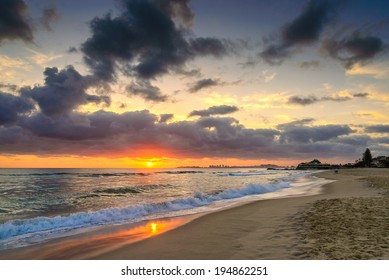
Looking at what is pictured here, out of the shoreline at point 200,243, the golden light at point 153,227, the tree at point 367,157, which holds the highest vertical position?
the tree at point 367,157

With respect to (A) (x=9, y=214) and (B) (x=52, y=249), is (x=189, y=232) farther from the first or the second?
(A) (x=9, y=214)

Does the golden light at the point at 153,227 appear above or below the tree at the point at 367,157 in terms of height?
below

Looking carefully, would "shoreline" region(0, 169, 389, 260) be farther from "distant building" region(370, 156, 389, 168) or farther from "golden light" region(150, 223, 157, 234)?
"distant building" region(370, 156, 389, 168)

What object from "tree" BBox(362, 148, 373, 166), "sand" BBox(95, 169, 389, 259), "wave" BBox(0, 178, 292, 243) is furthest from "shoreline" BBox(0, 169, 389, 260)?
"tree" BBox(362, 148, 373, 166)

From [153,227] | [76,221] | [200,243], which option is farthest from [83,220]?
[200,243]

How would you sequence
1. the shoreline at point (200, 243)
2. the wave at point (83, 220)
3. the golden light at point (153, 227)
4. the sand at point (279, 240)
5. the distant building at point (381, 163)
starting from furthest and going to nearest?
the distant building at point (381, 163) < the wave at point (83, 220) < the golden light at point (153, 227) < the shoreline at point (200, 243) < the sand at point (279, 240)

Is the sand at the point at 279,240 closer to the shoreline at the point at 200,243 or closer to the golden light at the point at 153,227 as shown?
the shoreline at the point at 200,243

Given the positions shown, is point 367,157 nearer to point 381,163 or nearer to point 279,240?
point 381,163

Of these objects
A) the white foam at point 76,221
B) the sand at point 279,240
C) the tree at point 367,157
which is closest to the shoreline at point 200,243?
the sand at point 279,240

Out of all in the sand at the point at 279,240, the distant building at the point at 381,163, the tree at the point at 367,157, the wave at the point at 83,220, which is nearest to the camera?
the sand at the point at 279,240
